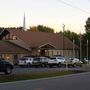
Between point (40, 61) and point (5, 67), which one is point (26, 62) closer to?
point (40, 61)

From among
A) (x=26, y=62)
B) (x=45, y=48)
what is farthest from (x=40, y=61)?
(x=45, y=48)

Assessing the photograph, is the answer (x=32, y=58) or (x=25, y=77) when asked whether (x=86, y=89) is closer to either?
(x=25, y=77)

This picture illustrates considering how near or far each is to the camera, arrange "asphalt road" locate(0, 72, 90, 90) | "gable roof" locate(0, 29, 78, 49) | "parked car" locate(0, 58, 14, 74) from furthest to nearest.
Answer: "gable roof" locate(0, 29, 78, 49) < "parked car" locate(0, 58, 14, 74) < "asphalt road" locate(0, 72, 90, 90)

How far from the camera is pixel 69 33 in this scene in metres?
139

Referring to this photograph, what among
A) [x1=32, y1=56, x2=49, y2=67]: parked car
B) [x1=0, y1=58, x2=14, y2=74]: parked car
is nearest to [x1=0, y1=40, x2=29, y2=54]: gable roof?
[x1=32, y1=56, x2=49, y2=67]: parked car

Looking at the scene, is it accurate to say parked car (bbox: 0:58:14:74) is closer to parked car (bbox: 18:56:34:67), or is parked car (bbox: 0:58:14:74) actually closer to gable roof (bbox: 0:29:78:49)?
parked car (bbox: 18:56:34:67)

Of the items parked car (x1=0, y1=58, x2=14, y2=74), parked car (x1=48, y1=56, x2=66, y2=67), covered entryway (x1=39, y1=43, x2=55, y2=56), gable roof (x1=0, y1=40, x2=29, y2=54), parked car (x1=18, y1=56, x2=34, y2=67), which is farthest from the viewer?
covered entryway (x1=39, y1=43, x2=55, y2=56)

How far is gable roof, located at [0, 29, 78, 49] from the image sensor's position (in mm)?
86000

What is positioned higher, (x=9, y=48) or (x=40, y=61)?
(x=9, y=48)

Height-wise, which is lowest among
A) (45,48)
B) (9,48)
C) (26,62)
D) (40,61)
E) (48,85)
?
(48,85)

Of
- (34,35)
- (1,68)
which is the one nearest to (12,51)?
(34,35)

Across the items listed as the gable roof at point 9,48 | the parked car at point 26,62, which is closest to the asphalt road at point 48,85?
the parked car at point 26,62

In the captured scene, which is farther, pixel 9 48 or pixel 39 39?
pixel 39 39

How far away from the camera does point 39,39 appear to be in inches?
3494
